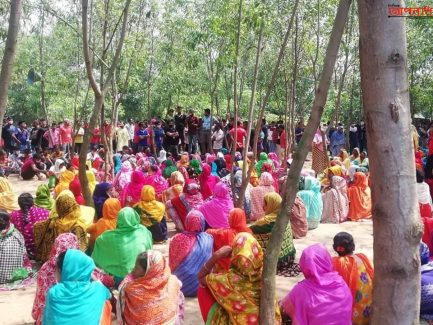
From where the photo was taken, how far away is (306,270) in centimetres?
361

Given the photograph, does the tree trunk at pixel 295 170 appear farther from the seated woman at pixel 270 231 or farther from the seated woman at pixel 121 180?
the seated woman at pixel 121 180

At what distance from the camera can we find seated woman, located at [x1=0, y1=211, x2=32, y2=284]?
535 cm

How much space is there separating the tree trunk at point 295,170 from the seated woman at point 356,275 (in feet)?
3.07

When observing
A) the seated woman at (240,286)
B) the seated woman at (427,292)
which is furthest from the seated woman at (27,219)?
the seated woman at (427,292)

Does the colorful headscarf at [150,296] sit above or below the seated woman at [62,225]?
below

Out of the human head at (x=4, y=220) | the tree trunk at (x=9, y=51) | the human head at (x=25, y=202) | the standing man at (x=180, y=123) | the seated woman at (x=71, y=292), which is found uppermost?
the standing man at (x=180, y=123)

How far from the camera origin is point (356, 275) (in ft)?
13.1

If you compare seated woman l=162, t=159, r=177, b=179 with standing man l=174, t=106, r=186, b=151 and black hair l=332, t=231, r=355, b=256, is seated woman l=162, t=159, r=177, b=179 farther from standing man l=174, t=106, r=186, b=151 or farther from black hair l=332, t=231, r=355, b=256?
black hair l=332, t=231, r=355, b=256

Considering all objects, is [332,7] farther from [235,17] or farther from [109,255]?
[109,255]

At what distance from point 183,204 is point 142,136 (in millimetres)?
8943

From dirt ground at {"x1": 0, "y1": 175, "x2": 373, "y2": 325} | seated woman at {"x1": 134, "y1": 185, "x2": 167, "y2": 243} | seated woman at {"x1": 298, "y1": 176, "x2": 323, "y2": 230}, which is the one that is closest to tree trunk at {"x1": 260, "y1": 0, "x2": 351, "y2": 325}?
dirt ground at {"x1": 0, "y1": 175, "x2": 373, "y2": 325}

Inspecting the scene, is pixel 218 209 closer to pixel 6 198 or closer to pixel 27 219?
pixel 27 219

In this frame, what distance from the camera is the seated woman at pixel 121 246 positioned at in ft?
15.9

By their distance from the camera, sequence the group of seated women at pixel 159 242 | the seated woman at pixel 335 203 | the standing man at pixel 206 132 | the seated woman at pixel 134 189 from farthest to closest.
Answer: the standing man at pixel 206 132 → the seated woman at pixel 335 203 → the seated woman at pixel 134 189 → the group of seated women at pixel 159 242
